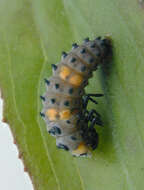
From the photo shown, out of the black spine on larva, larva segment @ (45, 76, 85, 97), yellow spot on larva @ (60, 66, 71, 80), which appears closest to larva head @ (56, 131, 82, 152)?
the black spine on larva

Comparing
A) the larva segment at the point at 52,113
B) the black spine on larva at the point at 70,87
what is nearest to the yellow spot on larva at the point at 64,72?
the black spine on larva at the point at 70,87

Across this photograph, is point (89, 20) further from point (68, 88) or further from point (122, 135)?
point (122, 135)

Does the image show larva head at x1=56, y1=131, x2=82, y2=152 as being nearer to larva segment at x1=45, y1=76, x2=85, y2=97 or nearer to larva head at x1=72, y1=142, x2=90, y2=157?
larva head at x1=72, y1=142, x2=90, y2=157

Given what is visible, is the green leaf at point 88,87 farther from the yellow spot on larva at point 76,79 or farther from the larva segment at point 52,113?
the larva segment at point 52,113

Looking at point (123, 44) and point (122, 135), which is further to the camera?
point (122, 135)

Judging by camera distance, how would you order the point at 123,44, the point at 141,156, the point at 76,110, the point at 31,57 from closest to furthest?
the point at 123,44, the point at 141,156, the point at 76,110, the point at 31,57

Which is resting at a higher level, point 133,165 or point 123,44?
point 123,44

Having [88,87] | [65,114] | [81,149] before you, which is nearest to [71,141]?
[81,149]

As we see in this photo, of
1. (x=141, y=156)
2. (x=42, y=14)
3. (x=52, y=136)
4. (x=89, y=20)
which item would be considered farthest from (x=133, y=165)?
(x=42, y=14)
